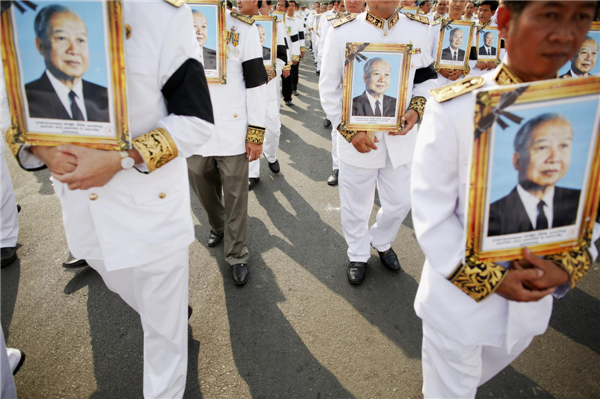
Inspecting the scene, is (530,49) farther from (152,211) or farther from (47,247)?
Answer: (47,247)

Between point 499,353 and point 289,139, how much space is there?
5.42 m

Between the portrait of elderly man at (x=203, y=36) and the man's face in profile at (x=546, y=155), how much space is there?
2.14 meters

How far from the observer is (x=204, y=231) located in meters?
3.77

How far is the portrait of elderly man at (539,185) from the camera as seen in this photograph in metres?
1.08

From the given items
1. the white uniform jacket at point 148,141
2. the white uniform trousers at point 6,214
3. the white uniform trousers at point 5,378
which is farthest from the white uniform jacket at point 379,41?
the white uniform trousers at point 6,214

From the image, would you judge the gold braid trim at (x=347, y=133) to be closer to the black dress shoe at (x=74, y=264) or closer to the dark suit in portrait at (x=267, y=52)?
the black dress shoe at (x=74, y=264)

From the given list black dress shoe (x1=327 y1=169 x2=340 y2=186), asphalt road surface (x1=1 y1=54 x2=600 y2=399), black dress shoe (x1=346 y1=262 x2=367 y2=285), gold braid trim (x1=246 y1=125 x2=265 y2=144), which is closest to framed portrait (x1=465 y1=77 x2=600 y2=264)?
asphalt road surface (x1=1 y1=54 x2=600 y2=399)

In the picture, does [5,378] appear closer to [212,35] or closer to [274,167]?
[212,35]

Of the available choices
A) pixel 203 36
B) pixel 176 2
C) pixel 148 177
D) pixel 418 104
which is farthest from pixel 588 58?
pixel 148 177

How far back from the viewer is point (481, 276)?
1234 mm

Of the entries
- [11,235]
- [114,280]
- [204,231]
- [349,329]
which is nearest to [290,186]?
[204,231]

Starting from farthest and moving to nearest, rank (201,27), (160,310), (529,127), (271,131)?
1. (271,131)
2. (201,27)
3. (160,310)
4. (529,127)

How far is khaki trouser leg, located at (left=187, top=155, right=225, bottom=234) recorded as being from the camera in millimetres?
2953

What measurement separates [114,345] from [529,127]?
2.56 meters
